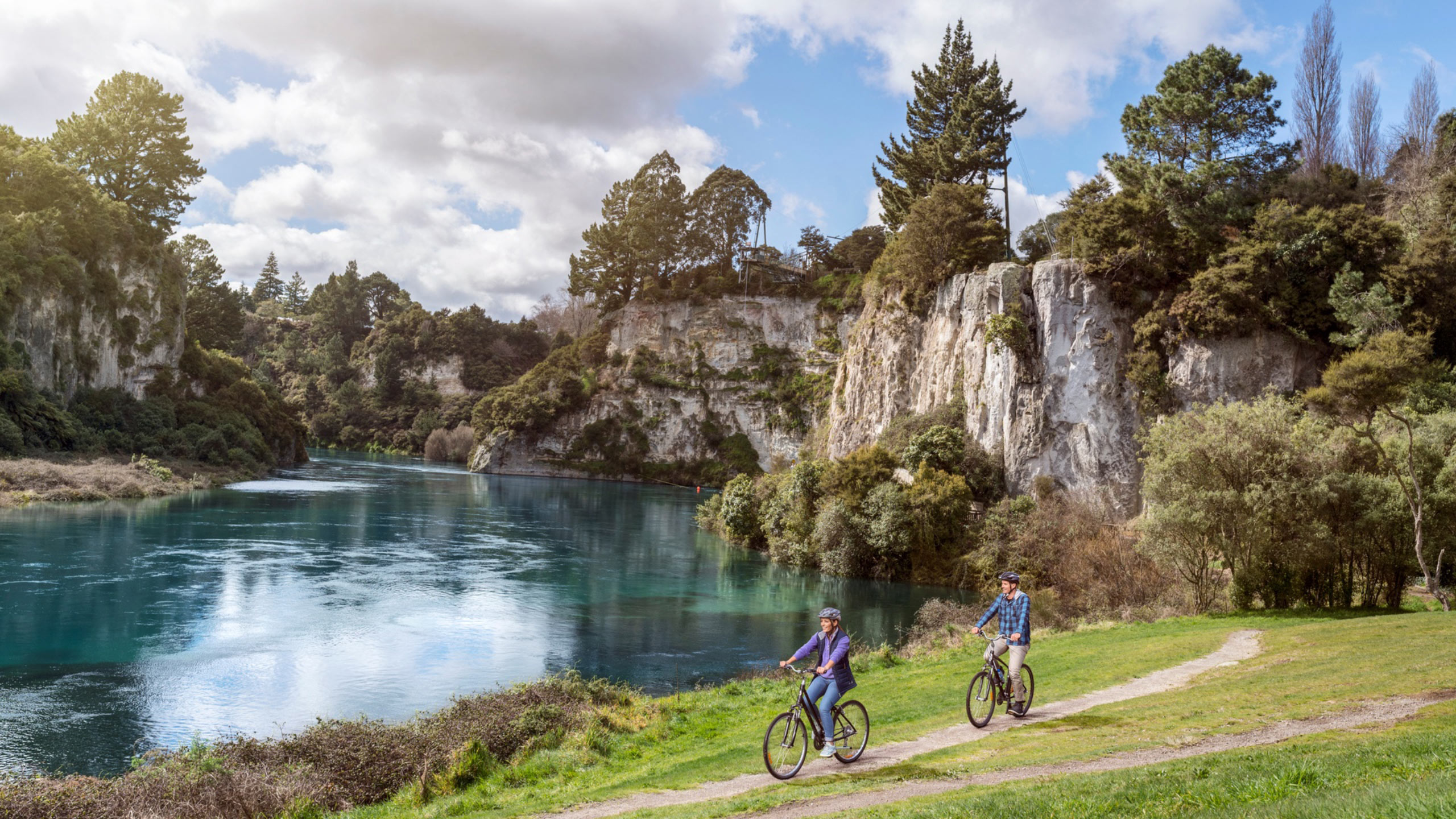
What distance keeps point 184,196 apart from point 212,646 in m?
66.6

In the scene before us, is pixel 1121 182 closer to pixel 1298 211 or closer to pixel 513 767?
pixel 1298 211

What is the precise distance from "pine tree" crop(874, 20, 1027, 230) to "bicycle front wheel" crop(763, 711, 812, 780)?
47803 mm

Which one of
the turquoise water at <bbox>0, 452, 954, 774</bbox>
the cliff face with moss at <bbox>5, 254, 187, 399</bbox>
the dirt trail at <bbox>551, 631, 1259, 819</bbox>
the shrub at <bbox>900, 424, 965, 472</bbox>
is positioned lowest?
the turquoise water at <bbox>0, 452, 954, 774</bbox>

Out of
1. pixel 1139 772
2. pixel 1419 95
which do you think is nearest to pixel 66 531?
pixel 1139 772

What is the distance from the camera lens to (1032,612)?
2831 centimetres

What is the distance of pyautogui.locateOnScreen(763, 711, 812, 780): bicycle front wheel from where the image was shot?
34.8ft

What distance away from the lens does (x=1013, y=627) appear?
1242 cm

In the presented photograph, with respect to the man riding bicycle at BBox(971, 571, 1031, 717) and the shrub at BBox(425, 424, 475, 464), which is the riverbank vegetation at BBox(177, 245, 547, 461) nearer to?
the shrub at BBox(425, 424, 475, 464)

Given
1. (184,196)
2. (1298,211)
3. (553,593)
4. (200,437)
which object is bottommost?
(553,593)

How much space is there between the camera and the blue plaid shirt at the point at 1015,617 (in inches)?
484

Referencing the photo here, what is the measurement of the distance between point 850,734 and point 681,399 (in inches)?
3248

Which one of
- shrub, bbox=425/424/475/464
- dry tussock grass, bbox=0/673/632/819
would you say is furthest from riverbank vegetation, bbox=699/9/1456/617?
shrub, bbox=425/424/475/464

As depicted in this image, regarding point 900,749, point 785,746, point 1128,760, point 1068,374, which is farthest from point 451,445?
point 1128,760

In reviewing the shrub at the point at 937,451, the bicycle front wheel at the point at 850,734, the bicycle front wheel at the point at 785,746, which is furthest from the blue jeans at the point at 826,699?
the shrub at the point at 937,451
